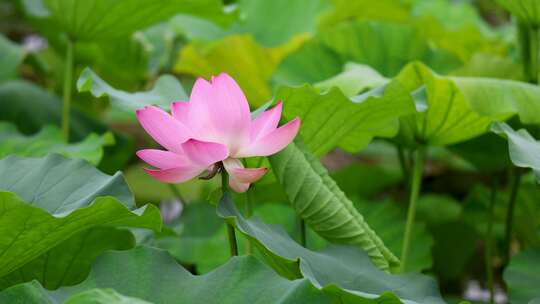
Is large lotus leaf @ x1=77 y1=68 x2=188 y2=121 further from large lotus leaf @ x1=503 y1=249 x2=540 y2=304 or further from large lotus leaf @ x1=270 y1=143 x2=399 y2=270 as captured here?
large lotus leaf @ x1=503 y1=249 x2=540 y2=304

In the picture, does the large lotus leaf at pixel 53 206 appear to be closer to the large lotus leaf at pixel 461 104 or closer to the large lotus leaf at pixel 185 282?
the large lotus leaf at pixel 185 282

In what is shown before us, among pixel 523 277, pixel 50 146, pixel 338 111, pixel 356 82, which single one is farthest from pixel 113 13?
pixel 523 277

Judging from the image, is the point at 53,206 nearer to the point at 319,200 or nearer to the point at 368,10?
the point at 319,200

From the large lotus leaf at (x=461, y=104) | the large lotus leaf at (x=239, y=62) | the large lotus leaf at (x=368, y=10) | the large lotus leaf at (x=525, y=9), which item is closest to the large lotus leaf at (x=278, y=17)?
the large lotus leaf at (x=368, y=10)

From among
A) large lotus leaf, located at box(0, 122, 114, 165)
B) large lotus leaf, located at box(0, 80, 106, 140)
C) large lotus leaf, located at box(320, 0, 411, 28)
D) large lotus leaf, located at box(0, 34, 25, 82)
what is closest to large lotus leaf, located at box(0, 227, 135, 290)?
large lotus leaf, located at box(0, 122, 114, 165)

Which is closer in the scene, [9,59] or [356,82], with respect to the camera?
[356,82]
